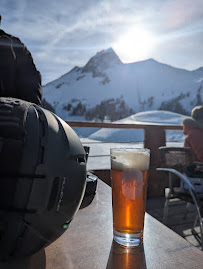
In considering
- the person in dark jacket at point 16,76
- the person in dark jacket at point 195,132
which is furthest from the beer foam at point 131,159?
the person in dark jacket at point 195,132

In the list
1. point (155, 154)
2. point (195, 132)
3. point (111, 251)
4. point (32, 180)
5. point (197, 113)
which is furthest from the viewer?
point (155, 154)

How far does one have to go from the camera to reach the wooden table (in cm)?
55

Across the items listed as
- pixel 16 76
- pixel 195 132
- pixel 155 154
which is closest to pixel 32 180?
pixel 16 76

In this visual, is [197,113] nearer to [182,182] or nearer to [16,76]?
[182,182]

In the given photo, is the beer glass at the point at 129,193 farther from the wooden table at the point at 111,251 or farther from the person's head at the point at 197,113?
the person's head at the point at 197,113

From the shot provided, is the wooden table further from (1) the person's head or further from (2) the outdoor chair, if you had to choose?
(1) the person's head

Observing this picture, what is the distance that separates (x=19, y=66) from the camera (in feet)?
4.21

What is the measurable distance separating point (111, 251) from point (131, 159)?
252 mm

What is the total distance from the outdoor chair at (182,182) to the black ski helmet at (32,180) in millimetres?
1937

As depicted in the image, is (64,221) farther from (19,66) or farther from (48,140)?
(19,66)

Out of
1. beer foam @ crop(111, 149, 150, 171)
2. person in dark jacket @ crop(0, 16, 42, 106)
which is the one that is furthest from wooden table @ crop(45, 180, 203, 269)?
person in dark jacket @ crop(0, 16, 42, 106)

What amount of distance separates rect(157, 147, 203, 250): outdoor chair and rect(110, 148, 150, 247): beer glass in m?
1.72

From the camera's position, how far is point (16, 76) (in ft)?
4.07

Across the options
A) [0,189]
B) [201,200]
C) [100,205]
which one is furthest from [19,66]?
[201,200]
